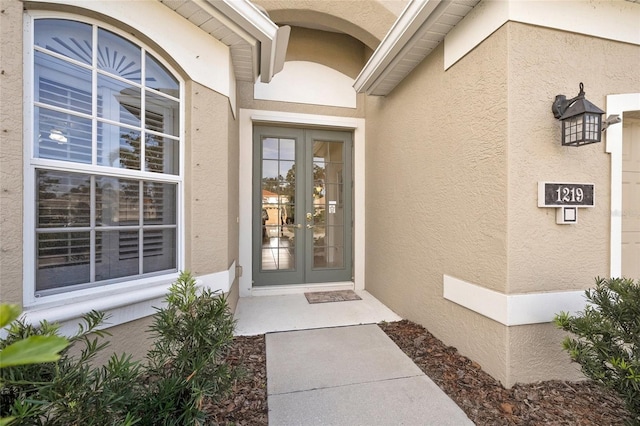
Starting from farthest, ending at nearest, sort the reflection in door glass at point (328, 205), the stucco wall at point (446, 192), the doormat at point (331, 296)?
1. the reflection in door glass at point (328, 205)
2. the doormat at point (331, 296)
3. the stucco wall at point (446, 192)

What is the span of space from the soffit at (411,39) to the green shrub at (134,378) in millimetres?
2894

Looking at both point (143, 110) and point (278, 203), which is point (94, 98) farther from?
point (278, 203)

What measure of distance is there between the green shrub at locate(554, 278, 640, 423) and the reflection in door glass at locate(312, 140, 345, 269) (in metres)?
3.28

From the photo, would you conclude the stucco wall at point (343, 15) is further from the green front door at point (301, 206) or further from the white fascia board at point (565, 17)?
the white fascia board at point (565, 17)

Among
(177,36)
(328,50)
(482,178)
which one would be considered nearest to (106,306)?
(177,36)

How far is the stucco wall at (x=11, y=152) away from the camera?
163 cm

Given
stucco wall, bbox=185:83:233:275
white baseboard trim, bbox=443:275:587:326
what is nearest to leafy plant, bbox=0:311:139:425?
stucco wall, bbox=185:83:233:275

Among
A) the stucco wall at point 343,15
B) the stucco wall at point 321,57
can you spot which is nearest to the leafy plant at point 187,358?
the stucco wall at point 321,57

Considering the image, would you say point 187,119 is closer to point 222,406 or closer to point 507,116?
point 222,406

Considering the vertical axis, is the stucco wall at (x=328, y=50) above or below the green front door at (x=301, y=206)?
above

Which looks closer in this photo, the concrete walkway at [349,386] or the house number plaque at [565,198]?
the concrete walkway at [349,386]

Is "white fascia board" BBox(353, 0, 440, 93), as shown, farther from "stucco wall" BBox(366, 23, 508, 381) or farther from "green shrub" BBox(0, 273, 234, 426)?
"green shrub" BBox(0, 273, 234, 426)

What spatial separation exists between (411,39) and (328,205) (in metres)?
2.71

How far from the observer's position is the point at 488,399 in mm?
2055
